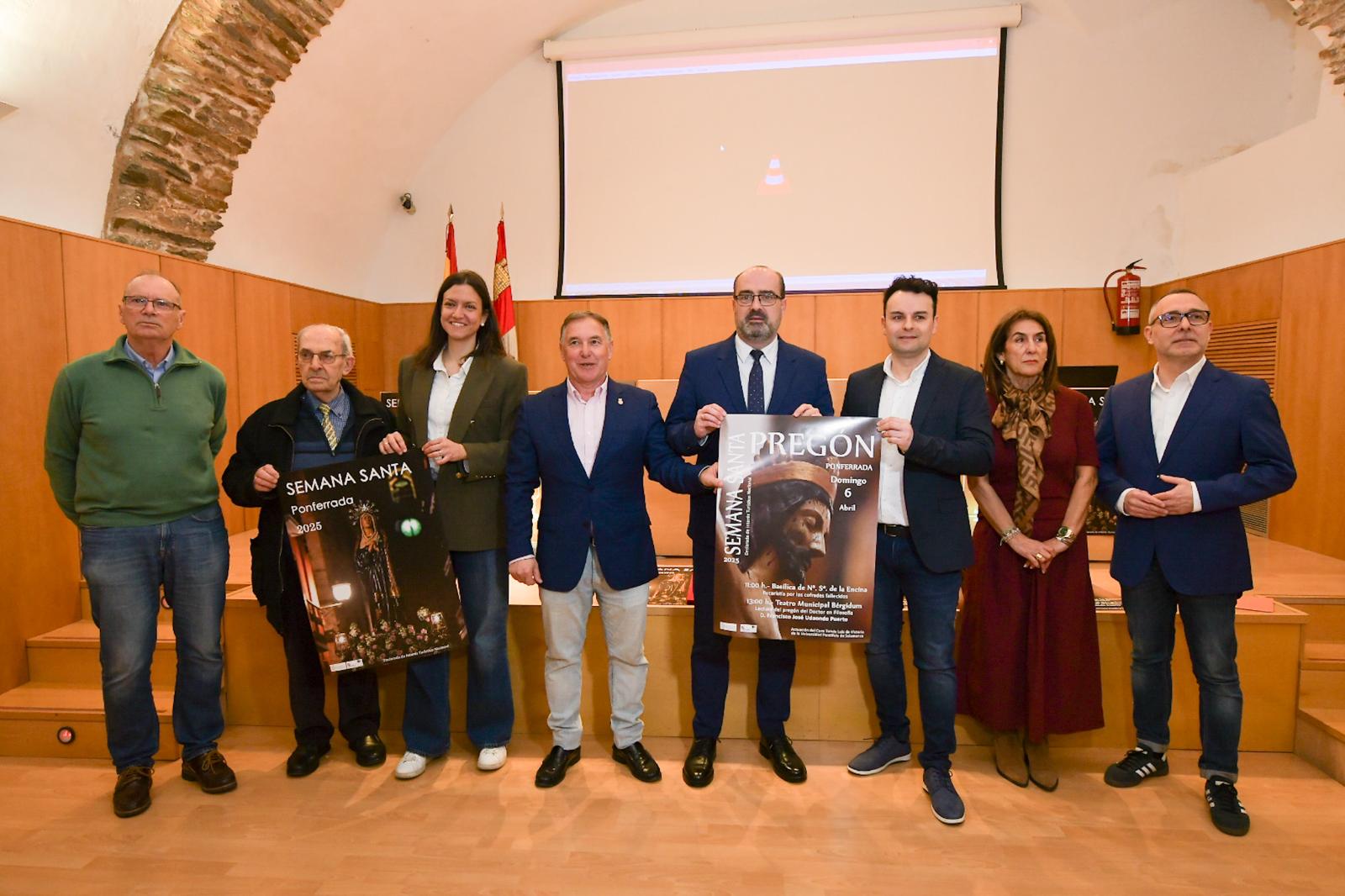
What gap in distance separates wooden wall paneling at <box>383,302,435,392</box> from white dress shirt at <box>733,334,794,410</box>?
4.76 m

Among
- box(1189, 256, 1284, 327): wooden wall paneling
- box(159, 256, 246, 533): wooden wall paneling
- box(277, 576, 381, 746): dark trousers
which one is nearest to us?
box(277, 576, 381, 746): dark trousers

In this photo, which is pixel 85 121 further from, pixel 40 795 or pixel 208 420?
pixel 40 795

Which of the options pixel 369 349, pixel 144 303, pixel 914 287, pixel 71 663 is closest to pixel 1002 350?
pixel 914 287

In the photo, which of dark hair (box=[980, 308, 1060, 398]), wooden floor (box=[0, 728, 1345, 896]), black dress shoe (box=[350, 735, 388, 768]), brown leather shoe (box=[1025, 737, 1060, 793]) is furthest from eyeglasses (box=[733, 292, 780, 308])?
black dress shoe (box=[350, 735, 388, 768])

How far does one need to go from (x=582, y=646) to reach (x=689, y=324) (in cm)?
385

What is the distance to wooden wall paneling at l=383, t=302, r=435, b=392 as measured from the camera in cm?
636

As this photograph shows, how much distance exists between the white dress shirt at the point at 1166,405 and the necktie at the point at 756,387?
47.8 inches

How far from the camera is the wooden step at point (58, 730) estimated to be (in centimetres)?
271

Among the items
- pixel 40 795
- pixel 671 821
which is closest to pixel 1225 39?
pixel 671 821

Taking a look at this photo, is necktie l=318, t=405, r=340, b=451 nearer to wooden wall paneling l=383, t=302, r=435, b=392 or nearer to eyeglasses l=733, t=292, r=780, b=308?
eyeglasses l=733, t=292, r=780, b=308

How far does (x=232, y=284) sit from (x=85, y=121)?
1157 mm

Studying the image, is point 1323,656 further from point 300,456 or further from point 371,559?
point 300,456

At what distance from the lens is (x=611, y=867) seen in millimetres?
2033

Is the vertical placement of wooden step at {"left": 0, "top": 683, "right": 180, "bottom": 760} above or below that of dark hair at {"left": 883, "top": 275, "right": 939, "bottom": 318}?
below
